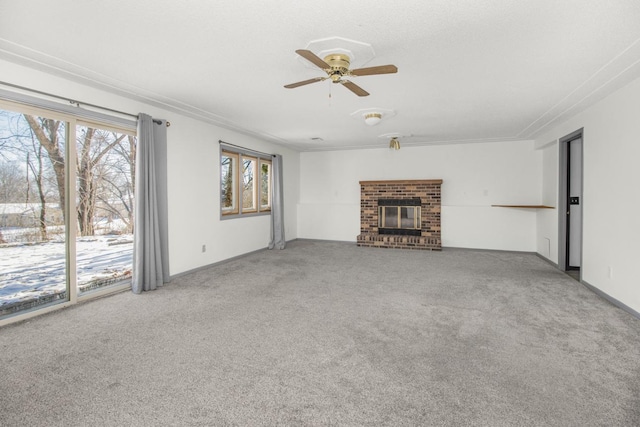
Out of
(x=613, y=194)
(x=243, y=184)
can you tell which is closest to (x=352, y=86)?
(x=613, y=194)

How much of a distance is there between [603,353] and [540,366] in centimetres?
59

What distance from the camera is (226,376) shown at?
208cm

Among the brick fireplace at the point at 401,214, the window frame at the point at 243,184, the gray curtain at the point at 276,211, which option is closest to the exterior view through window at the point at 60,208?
the window frame at the point at 243,184

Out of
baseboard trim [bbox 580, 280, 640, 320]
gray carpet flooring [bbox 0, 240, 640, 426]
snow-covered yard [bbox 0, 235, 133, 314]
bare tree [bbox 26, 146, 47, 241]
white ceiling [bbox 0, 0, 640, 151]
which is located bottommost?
gray carpet flooring [bbox 0, 240, 640, 426]

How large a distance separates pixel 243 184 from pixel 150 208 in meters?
2.37

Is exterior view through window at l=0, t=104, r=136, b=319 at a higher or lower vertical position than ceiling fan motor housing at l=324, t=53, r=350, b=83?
lower

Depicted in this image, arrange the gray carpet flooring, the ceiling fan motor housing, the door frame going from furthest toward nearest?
the door frame, the ceiling fan motor housing, the gray carpet flooring

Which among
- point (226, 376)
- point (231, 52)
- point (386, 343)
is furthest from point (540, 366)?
point (231, 52)

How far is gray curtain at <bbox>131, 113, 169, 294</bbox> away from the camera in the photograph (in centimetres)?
381

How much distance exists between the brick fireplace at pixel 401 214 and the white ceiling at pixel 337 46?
114 inches

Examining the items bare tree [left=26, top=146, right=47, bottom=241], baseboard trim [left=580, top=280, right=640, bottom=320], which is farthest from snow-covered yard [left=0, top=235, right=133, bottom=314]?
baseboard trim [left=580, top=280, right=640, bottom=320]

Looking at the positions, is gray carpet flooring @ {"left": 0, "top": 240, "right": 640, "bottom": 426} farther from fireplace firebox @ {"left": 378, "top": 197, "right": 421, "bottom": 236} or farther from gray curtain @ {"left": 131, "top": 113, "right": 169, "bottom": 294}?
fireplace firebox @ {"left": 378, "top": 197, "right": 421, "bottom": 236}

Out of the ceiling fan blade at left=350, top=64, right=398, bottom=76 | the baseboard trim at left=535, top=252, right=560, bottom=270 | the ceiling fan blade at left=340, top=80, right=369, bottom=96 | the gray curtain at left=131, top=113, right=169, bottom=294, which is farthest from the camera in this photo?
the baseboard trim at left=535, top=252, right=560, bottom=270

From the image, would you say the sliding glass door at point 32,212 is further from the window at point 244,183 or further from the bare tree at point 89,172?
the window at point 244,183
